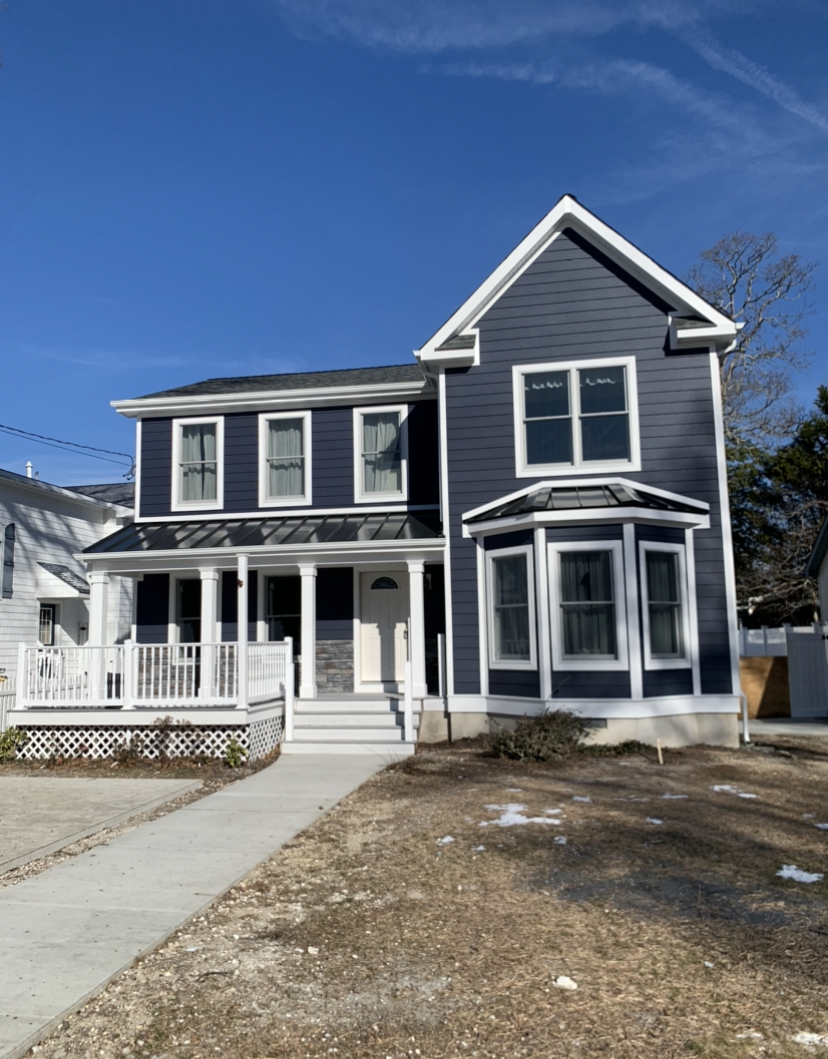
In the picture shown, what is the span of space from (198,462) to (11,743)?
5728mm

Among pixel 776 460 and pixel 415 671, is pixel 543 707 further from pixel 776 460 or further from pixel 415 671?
pixel 776 460

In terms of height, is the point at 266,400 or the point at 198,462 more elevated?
the point at 266,400

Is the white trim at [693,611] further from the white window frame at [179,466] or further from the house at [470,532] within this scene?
the white window frame at [179,466]

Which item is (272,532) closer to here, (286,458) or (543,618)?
(286,458)

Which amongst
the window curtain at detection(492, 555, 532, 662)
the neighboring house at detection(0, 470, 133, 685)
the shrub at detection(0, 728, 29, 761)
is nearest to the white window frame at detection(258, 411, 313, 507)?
the window curtain at detection(492, 555, 532, 662)

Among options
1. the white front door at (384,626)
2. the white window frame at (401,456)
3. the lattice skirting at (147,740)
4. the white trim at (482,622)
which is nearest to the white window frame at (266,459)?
the white window frame at (401,456)

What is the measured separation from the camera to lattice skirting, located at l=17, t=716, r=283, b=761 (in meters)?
11.8

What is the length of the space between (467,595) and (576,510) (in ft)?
7.38

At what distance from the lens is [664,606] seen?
12.2 meters

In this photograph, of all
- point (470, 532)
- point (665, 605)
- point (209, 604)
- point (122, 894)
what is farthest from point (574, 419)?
point (122, 894)

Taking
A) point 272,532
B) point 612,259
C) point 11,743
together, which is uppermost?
point 612,259

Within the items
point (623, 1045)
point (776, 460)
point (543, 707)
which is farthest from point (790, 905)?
point (776, 460)

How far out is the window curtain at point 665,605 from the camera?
12102 mm

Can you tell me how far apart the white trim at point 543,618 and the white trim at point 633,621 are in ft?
3.50
